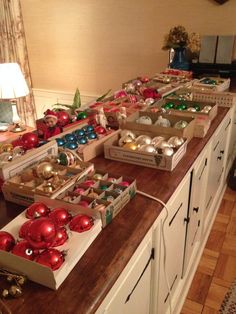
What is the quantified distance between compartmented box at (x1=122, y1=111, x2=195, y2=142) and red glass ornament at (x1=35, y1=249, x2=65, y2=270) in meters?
0.74

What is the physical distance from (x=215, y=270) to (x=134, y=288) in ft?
3.37

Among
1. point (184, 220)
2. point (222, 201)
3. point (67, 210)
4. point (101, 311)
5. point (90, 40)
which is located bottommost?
point (222, 201)

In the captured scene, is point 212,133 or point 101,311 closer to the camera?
point 101,311

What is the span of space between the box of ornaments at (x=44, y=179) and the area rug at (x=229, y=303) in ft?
3.49

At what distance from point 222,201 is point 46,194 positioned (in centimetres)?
179

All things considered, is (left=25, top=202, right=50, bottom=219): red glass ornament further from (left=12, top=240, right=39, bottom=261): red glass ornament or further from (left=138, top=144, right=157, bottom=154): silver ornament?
(left=138, top=144, right=157, bottom=154): silver ornament

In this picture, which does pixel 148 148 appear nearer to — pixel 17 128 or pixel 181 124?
pixel 181 124

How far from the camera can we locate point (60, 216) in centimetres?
73

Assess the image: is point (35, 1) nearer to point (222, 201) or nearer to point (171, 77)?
point (171, 77)

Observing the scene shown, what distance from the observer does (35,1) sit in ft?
10.5

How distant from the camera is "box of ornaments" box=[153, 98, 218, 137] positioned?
1.36 m

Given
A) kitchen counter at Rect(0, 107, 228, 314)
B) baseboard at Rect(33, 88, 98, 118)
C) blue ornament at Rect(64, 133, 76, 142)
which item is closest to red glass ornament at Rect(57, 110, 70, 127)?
blue ornament at Rect(64, 133, 76, 142)

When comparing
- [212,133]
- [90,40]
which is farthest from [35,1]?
[212,133]

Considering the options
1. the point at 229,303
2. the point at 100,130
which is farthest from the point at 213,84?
the point at 229,303
